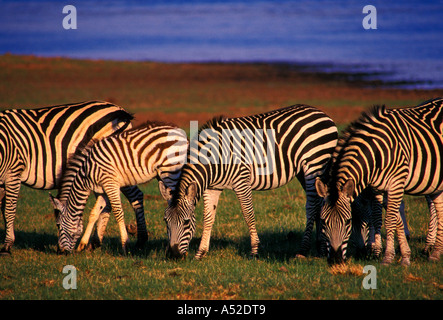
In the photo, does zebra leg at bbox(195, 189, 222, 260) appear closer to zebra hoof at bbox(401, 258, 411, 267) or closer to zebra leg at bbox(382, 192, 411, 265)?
zebra leg at bbox(382, 192, 411, 265)

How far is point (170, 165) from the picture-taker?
30.4ft

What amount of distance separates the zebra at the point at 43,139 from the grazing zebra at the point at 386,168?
4568 millimetres

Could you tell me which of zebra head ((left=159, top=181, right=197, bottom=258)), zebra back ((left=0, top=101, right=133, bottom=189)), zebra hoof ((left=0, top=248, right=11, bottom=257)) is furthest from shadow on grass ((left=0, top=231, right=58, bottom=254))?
zebra head ((left=159, top=181, right=197, bottom=258))

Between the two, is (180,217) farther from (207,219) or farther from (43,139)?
(43,139)

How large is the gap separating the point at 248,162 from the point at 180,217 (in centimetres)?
163

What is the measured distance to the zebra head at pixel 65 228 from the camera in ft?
30.1

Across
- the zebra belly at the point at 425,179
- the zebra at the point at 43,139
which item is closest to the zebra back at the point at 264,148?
the zebra belly at the point at 425,179

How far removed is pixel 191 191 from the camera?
8.27 metres

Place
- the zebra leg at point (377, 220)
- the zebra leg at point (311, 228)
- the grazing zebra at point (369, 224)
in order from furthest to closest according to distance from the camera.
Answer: the zebra leg at point (311, 228) → the grazing zebra at point (369, 224) → the zebra leg at point (377, 220)

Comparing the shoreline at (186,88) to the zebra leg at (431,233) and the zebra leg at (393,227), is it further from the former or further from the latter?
the zebra leg at (393,227)

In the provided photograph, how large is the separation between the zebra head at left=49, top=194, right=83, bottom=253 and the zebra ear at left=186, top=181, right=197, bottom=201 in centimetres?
234

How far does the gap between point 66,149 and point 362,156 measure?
5693 mm
